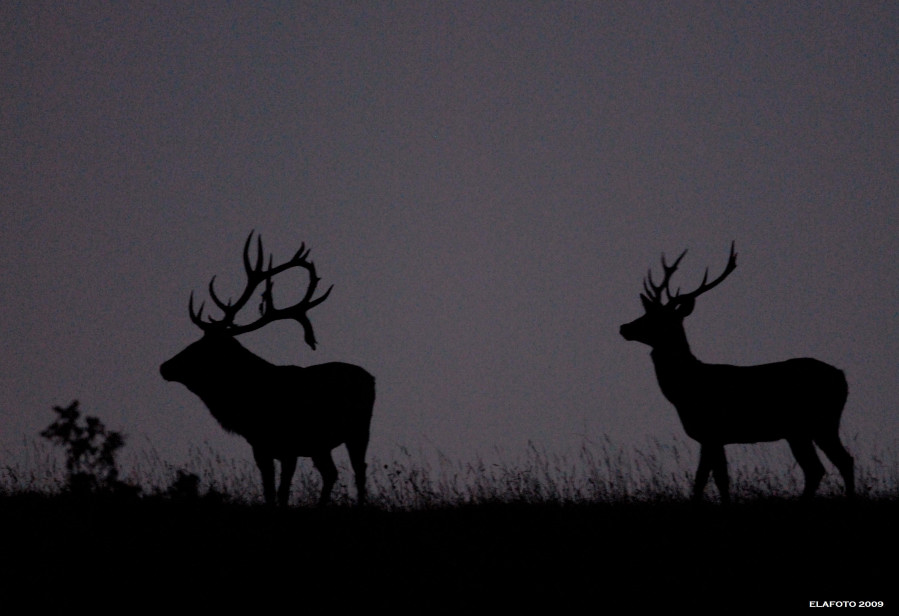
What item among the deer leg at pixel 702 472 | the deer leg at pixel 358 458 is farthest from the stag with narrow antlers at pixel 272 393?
the deer leg at pixel 702 472

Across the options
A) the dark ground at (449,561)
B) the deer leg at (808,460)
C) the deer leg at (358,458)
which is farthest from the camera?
the deer leg at (358,458)

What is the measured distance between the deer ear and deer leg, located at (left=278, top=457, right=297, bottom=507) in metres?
4.17

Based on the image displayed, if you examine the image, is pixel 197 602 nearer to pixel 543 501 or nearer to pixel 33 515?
pixel 33 515

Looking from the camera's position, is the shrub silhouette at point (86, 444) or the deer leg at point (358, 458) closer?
the shrub silhouette at point (86, 444)

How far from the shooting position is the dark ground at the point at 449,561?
5434mm

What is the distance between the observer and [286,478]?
9609 millimetres

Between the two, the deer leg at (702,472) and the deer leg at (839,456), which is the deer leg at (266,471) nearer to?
the deer leg at (702,472)

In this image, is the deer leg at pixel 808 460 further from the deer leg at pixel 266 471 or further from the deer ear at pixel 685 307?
the deer leg at pixel 266 471

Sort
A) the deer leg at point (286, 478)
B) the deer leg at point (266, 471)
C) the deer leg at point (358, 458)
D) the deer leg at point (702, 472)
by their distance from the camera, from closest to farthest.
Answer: the deer leg at point (702, 472), the deer leg at point (286, 478), the deer leg at point (266, 471), the deer leg at point (358, 458)

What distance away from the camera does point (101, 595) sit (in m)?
5.62

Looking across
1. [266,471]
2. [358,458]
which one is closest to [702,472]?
[358,458]

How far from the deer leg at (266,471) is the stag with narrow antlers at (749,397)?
3777mm

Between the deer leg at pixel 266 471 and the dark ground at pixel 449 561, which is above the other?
the deer leg at pixel 266 471

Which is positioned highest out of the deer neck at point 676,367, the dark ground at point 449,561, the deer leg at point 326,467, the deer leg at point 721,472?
the deer neck at point 676,367
